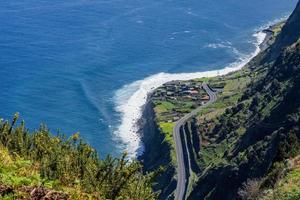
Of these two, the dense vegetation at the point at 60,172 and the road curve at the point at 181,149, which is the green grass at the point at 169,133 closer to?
the road curve at the point at 181,149

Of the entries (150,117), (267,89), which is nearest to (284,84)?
(267,89)

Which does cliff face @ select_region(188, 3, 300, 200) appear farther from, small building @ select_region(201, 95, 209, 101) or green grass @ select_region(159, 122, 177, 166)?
small building @ select_region(201, 95, 209, 101)

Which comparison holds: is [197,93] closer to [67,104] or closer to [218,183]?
[67,104]

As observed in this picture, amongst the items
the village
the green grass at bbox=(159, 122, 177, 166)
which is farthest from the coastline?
the green grass at bbox=(159, 122, 177, 166)

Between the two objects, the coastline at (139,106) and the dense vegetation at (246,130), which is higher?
the coastline at (139,106)

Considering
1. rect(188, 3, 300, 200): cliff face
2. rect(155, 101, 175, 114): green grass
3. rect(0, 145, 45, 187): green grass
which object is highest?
rect(155, 101, 175, 114): green grass

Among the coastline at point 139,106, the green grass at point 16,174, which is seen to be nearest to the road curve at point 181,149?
the coastline at point 139,106
